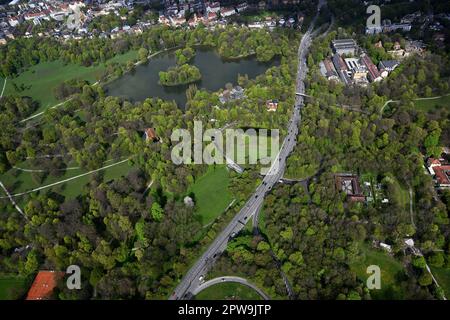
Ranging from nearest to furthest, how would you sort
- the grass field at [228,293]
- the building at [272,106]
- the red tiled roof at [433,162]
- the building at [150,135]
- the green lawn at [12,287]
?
the grass field at [228,293]
the green lawn at [12,287]
the red tiled roof at [433,162]
the building at [150,135]
the building at [272,106]

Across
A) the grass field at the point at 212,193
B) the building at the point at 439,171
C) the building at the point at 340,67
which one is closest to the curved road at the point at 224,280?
the grass field at the point at 212,193

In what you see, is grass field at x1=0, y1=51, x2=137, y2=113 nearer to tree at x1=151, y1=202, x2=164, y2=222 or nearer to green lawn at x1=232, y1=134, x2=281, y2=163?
green lawn at x1=232, y1=134, x2=281, y2=163

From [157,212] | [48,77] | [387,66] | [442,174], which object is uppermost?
[387,66]

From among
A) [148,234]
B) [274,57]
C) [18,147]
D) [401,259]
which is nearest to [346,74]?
[274,57]

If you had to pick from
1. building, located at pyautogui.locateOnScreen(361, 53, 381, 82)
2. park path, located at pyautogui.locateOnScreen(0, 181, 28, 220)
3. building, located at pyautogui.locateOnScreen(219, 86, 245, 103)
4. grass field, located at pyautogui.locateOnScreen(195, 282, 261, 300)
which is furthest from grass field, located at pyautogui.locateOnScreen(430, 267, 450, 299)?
park path, located at pyautogui.locateOnScreen(0, 181, 28, 220)

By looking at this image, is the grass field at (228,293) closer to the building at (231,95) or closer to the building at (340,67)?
the building at (231,95)

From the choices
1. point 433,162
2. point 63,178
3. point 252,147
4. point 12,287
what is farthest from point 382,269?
point 63,178

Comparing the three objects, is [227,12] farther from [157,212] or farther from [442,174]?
[442,174]
